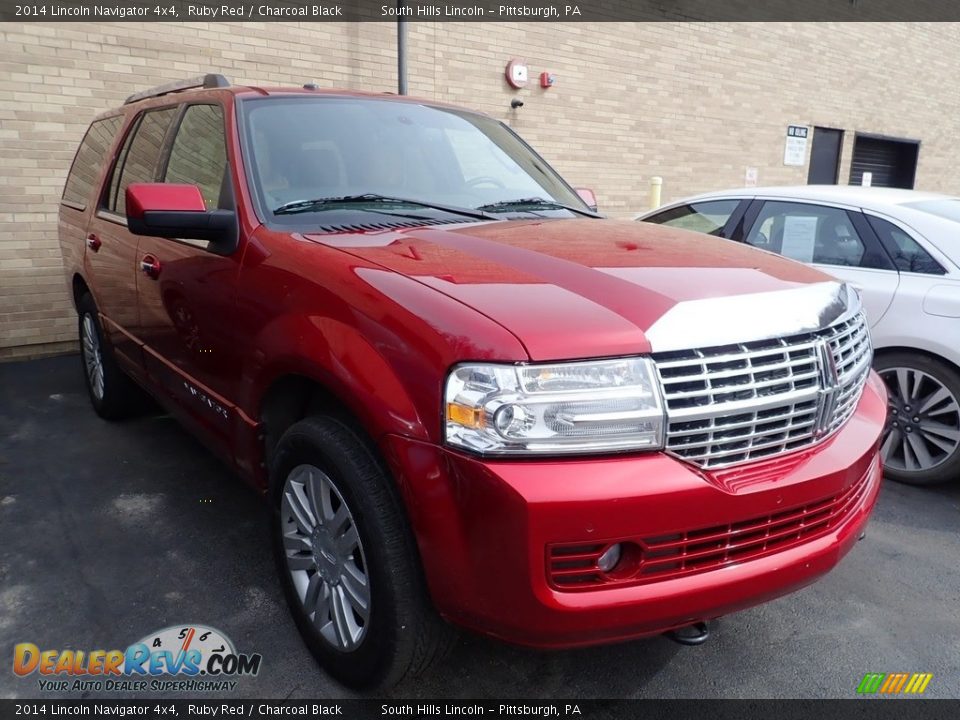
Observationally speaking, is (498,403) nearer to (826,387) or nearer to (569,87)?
(826,387)

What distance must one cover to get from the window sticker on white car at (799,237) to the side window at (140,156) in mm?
3698

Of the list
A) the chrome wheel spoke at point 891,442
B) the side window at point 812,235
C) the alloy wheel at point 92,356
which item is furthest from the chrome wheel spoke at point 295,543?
the side window at point 812,235

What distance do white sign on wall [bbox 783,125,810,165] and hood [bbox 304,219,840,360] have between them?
445 inches

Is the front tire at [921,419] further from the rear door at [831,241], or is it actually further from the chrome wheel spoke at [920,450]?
the rear door at [831,241]

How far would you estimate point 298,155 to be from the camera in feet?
9.82

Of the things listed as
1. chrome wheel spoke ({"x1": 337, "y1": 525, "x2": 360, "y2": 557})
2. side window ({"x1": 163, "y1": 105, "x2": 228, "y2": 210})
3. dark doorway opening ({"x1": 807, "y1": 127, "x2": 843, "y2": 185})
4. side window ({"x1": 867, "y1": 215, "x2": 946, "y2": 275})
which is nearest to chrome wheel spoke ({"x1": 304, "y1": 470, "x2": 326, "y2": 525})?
chrome wheel spoke ({"x1": 337, "y1": 525, "x2": 360, "y2": 557})

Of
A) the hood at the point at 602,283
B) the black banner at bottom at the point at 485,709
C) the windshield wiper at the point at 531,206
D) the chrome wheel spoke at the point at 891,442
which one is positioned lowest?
the black banner at bottom at the point at 485,709

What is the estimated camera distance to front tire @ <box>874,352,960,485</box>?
3928 mm

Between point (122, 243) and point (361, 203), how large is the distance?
1.65 m

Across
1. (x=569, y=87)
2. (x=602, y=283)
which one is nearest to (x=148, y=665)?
(x=602, y=283)

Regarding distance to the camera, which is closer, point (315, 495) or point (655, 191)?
point (315, 495)

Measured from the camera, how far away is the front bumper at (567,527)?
1.76 meters

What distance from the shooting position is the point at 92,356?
484cm

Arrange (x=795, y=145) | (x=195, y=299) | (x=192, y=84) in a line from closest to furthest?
(x=195, y=299) → (x=192, y=84) → (x=795, y=145)
